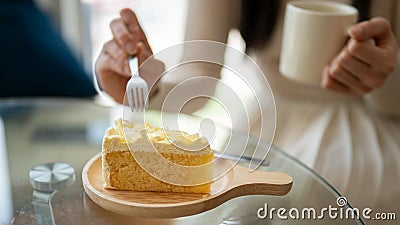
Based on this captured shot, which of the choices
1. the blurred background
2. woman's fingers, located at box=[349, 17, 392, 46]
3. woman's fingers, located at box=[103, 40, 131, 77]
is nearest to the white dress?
woman's fingers, located at box=[103, 40, 131, 77]

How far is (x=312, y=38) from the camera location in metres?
0.82

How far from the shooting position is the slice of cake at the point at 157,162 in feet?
2.06

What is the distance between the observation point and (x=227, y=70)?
0.88m

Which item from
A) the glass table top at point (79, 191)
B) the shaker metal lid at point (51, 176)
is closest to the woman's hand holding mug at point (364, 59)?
the glass table top at point (79, 191)

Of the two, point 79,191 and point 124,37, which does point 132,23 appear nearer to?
point 124,37

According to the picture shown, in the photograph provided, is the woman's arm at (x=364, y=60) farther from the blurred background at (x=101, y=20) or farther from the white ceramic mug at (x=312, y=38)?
the blurred background at (x=101, y=20)

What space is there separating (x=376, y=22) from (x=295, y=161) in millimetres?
225

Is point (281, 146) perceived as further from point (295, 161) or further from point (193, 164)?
point (193, 164)

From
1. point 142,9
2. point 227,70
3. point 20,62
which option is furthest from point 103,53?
point 142,9

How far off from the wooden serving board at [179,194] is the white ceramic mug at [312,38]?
22 centimetres

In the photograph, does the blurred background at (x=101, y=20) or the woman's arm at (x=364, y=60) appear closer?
the woman's arm at (x=364, y=60)

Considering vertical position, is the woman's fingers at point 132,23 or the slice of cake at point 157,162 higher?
the woman's fingers at point 132,23

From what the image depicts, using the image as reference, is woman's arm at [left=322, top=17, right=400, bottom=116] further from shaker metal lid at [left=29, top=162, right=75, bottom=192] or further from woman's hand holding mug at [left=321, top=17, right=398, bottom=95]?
shaker metal lid at [left=29, top=162, right=75, bottom=192]

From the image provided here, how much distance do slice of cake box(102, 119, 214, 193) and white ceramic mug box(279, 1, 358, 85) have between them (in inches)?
10.7
